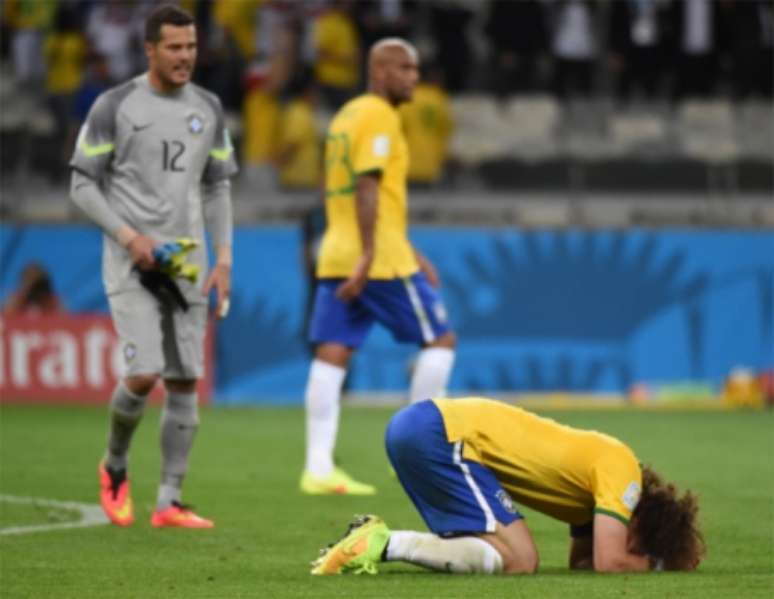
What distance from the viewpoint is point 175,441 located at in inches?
353

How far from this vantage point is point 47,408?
60.0 ft

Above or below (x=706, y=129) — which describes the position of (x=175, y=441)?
below

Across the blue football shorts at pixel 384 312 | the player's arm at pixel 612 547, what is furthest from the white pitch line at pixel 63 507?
the player's arm at pixel 612 547

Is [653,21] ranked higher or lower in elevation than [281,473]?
higher

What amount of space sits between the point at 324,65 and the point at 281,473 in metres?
10.2

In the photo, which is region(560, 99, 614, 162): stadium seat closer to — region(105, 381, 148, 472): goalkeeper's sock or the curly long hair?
region(105, 381, 148, 472): goalkeeper's sock

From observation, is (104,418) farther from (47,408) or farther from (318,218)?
(318,218)

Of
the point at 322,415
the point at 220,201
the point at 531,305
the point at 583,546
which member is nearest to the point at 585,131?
the point at 531,305

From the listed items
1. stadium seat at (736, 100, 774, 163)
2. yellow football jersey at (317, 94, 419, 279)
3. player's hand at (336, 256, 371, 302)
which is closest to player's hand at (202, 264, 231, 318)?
player's hand at (336, 256, 371, 302)

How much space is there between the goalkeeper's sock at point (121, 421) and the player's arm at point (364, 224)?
217 cm

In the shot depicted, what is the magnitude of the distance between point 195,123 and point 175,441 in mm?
1468

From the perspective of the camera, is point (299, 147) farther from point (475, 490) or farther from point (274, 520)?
point (475, 490)

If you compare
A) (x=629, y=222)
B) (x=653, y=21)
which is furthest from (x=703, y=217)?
(x=653, y=21)

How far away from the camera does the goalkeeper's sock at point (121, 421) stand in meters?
8.77
